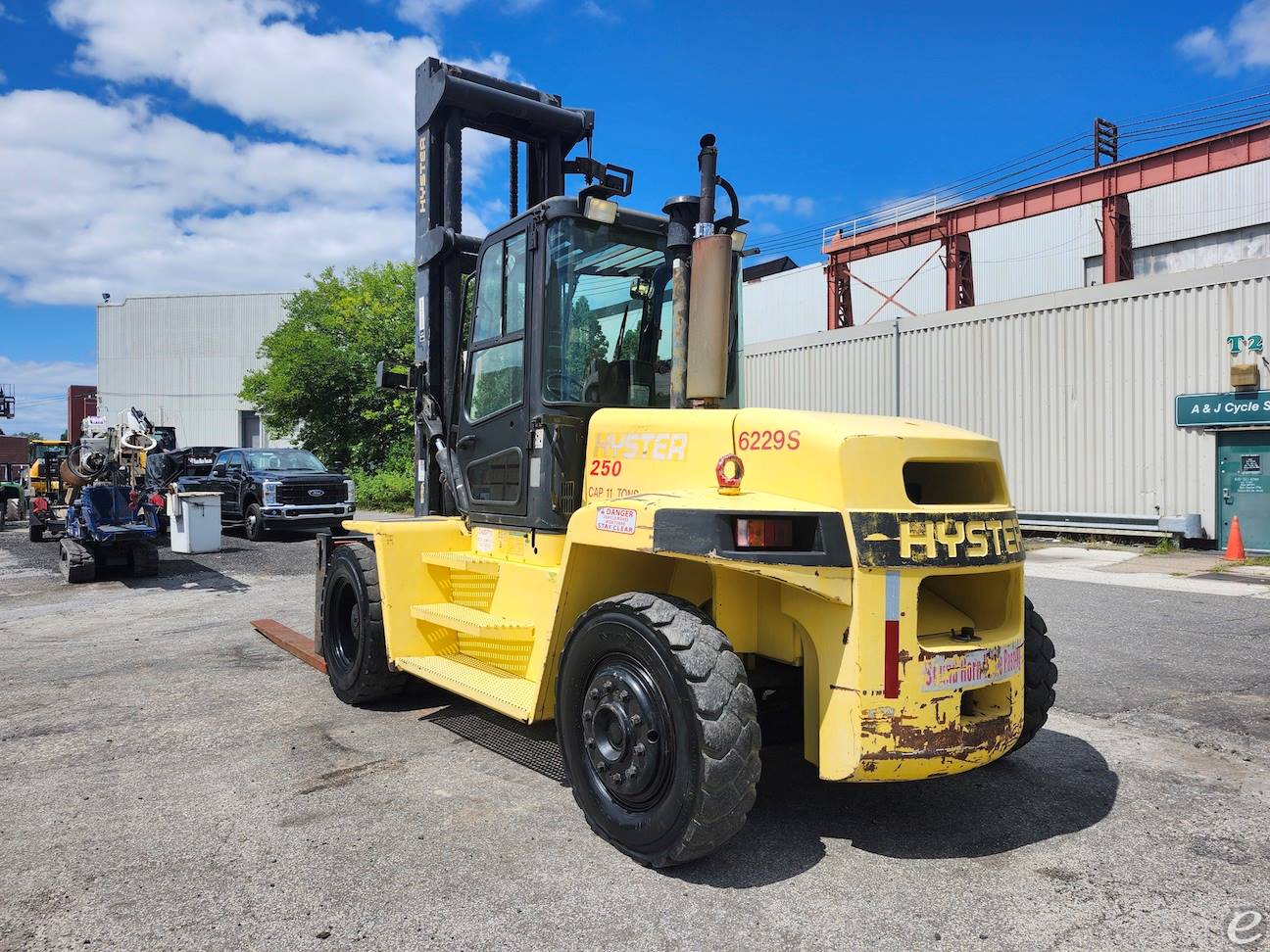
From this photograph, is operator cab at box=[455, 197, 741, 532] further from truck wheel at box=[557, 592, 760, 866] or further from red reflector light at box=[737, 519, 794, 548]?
red reflector light at box=[737, 519, 794, 548]

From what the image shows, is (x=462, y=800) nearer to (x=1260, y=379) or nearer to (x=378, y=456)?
(x=1260, y=379)

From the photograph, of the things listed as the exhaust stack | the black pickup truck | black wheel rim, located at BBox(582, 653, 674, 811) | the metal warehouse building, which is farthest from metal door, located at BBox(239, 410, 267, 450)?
black wheel rim, located at BBox(582, 653, 674, 811)

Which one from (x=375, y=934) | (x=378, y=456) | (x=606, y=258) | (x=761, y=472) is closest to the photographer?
(x=375, y=934)

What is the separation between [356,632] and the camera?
6.04 m

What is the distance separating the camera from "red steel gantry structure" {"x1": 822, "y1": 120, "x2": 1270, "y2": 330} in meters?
20.5

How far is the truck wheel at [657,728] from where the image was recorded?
334 cm

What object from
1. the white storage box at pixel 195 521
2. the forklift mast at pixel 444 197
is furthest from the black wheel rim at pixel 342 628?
the white storage box at pixel 195 521

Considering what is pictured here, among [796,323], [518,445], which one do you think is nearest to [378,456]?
[796,323]

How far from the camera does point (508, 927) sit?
3.10 meters

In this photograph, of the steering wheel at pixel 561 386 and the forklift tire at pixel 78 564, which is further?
the forklift tire at pixel 78 564

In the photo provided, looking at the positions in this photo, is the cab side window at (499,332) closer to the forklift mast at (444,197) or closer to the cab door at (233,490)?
the forklift mast at (444,197)

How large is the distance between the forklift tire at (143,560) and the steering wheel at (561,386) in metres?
10.4

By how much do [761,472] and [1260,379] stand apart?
48.6 feet

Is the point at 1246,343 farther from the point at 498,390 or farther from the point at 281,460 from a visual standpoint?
the point at 281,460
